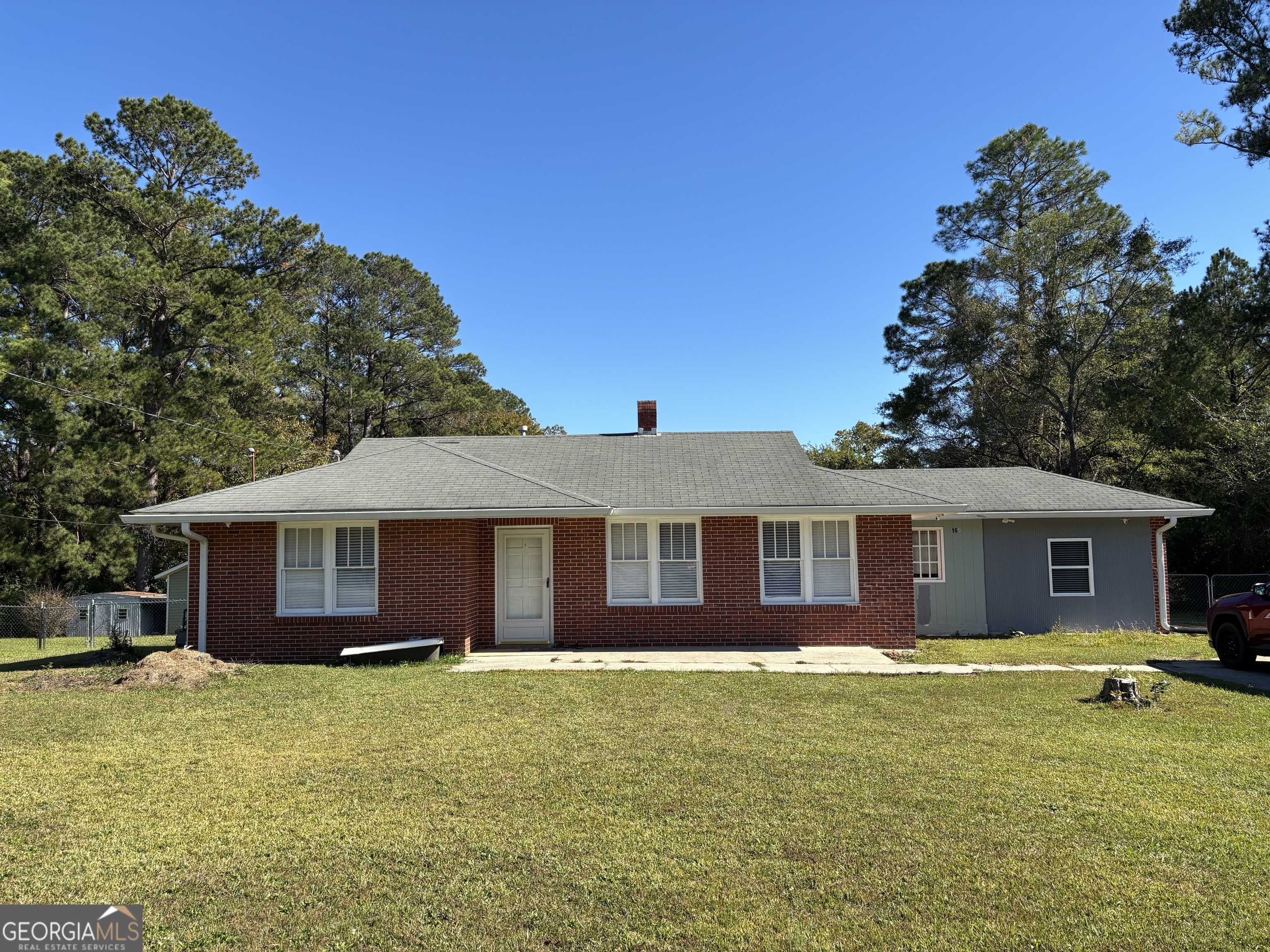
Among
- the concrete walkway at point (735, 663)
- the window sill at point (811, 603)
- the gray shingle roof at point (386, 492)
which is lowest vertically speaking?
the concrete walkway at point (735, 663)

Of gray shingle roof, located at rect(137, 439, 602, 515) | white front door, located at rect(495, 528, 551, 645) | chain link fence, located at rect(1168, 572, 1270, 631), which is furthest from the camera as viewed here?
chain link fence, located at rect(1168, 572, 1270, 631)

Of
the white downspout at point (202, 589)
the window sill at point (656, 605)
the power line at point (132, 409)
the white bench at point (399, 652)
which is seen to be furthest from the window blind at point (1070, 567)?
the power line at point (132, 409)

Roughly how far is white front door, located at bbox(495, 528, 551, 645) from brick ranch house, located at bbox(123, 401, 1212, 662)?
0.04 m

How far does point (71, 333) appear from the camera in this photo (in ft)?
88.6

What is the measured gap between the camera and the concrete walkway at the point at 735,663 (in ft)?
38.6

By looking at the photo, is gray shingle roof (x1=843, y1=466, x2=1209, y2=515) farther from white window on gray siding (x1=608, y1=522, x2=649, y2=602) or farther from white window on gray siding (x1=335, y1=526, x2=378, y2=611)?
white window on gray siding (x1=335, y1=526, x2=378, y2=611)

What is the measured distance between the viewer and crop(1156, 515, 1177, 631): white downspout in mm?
17094

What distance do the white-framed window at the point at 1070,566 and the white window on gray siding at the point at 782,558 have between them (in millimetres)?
6446

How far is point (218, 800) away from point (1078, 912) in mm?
5642

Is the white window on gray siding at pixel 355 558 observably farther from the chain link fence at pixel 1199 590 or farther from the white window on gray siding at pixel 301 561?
the chain link fence at pixel 1199 590

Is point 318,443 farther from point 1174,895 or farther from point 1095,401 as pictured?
point 1174,895

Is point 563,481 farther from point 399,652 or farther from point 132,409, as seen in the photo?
point 132,409

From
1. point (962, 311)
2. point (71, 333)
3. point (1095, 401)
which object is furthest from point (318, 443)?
point (1095, 401)

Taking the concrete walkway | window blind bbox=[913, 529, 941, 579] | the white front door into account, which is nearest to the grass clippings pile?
the concrete walkway
